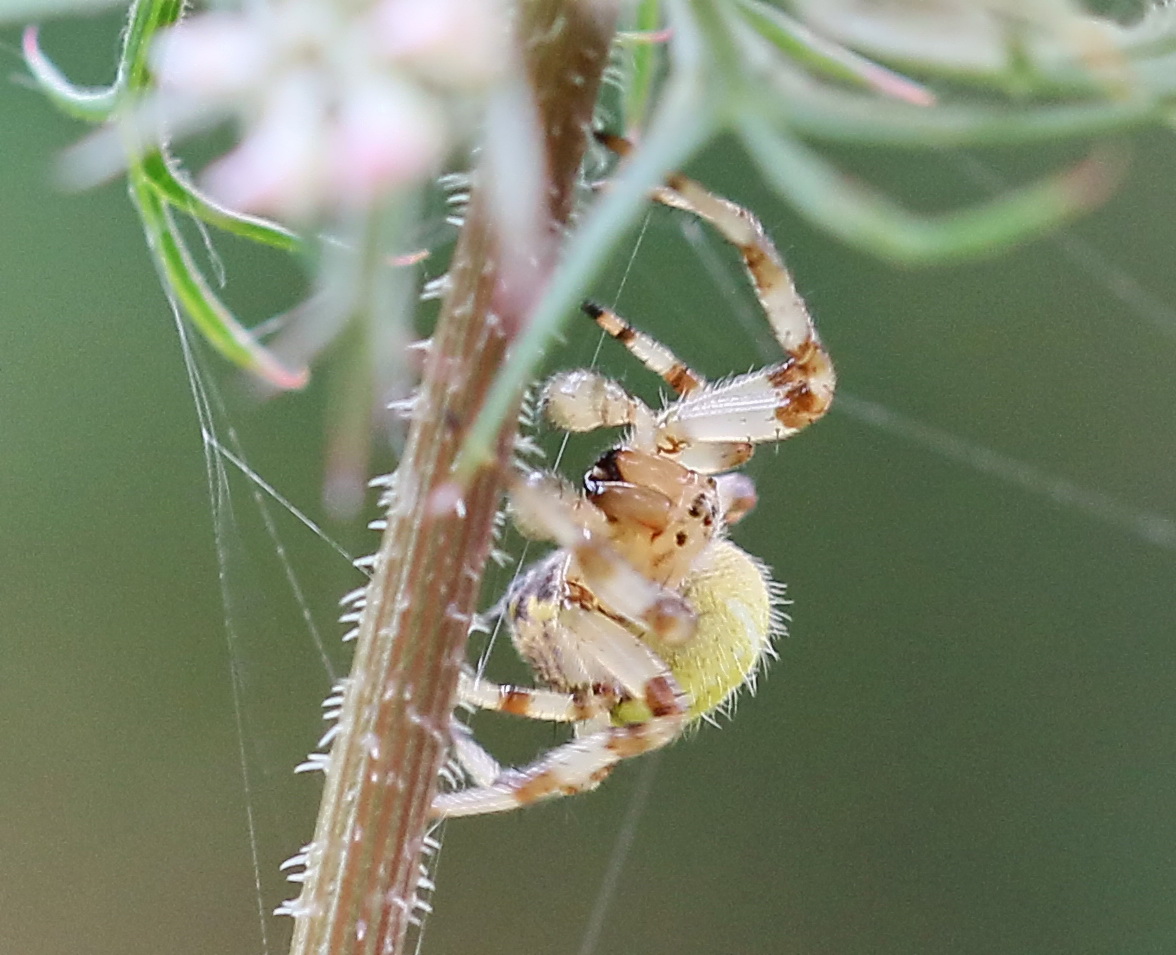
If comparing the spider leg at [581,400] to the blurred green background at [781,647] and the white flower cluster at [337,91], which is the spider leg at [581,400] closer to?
the white flower cluster at [337,91]

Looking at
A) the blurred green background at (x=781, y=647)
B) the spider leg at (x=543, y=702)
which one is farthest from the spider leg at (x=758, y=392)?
the blurred green background at (x=781, y=647)

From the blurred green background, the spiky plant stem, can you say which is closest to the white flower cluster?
the spiky plant stem

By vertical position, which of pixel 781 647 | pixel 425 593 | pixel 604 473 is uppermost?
pixel 781 647

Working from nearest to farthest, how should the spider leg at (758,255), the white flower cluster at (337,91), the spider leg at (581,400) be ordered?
1. the white flower cluster at (337,91)
2. the spider leg at (758,255)
3. the spider leg at (581,400)

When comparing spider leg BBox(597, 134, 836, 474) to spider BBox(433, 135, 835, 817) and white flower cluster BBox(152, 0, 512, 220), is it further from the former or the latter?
white flower cluster BBox(152, 0, 512, 220)

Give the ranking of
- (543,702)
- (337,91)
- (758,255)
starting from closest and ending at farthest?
(337,91)
(758,255)
(543,702)

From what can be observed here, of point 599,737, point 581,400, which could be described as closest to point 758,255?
point 581,400

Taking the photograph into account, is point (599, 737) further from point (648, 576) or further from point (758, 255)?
point (758, 255)

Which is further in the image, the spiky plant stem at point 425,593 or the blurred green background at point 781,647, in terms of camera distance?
the blurred green background at point 781,647
